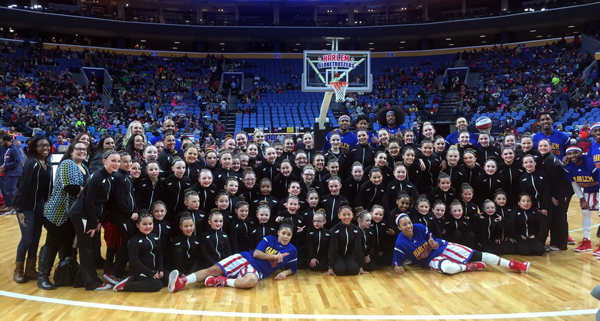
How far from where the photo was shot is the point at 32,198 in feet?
16.7

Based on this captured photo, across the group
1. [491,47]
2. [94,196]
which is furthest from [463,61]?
[94,196]

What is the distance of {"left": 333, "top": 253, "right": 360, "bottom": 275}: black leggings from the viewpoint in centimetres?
557

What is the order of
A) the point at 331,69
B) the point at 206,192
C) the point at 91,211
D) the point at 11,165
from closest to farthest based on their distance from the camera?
the point at 91,211
the point at 206,192
the point at 11,165
the point at 331,69

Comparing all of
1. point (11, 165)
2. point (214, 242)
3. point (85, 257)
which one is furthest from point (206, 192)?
point (11, 165)

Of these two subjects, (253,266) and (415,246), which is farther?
(415,246)

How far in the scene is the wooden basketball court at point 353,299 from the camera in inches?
164

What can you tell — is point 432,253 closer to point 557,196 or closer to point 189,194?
point 557,196

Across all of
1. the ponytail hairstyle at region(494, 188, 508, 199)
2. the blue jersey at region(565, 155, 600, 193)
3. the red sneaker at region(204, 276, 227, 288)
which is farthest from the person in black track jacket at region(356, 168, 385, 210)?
the blue jersey at region(565, 155, 600, 193)

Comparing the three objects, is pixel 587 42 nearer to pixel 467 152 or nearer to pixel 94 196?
pixel 467 152

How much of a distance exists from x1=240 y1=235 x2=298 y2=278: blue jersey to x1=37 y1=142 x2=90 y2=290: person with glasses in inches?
85.9

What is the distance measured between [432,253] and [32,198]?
512 centimetres

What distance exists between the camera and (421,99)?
2517 centimetres

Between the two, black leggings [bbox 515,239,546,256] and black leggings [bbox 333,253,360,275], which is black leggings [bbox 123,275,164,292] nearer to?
black leggings [bbox 333,253,360,275]

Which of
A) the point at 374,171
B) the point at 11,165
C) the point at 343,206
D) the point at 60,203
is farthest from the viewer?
the point at 11,165
